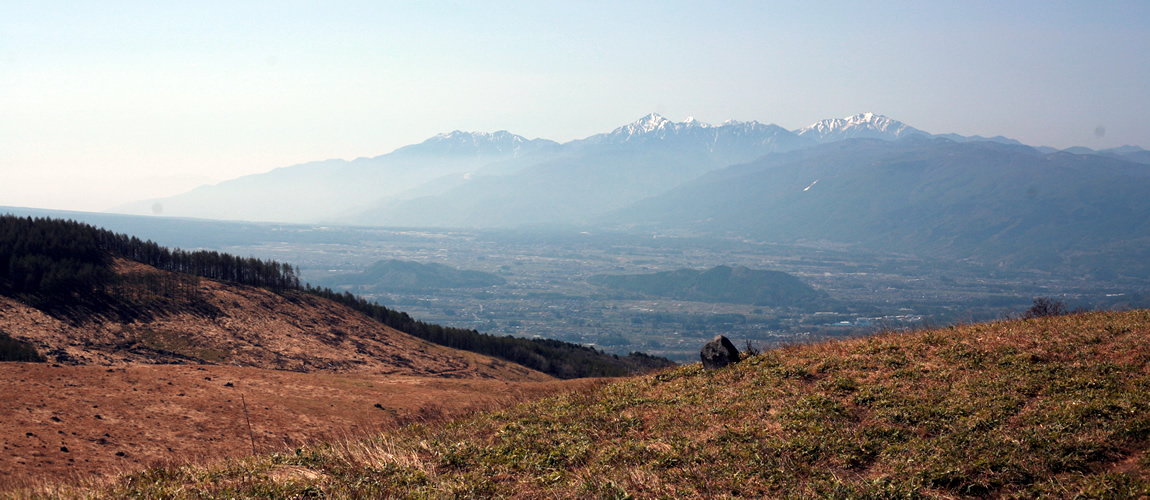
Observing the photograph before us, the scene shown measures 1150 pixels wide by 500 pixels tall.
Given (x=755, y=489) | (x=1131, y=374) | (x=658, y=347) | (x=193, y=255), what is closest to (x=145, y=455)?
(x=755, y=489)

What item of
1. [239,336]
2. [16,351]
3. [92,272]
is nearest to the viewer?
[16,351]

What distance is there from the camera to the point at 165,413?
20719 millimetres

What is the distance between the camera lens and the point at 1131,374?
11500 millimetres

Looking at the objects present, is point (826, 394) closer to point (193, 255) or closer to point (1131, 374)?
point (1131, 374)

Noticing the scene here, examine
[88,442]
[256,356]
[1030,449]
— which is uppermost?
[1030,449]

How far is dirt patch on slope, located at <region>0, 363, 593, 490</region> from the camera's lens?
51.9ft

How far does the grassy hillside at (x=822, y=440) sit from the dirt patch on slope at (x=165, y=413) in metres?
4.31

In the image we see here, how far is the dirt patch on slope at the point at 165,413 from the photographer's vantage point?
15.8 m

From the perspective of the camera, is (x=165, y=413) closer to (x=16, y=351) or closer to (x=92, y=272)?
(x=16, y=351)

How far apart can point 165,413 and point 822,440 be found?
68.5 feet

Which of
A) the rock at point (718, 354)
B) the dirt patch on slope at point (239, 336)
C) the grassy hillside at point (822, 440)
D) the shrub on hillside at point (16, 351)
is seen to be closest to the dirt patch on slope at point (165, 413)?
the grassy hillside at point (822, 440)

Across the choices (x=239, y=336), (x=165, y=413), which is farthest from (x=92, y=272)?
(x=165, y=413)

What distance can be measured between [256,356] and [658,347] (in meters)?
125

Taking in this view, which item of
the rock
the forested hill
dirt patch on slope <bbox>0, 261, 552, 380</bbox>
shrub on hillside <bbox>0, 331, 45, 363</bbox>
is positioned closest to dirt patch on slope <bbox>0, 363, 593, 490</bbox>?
the rock
